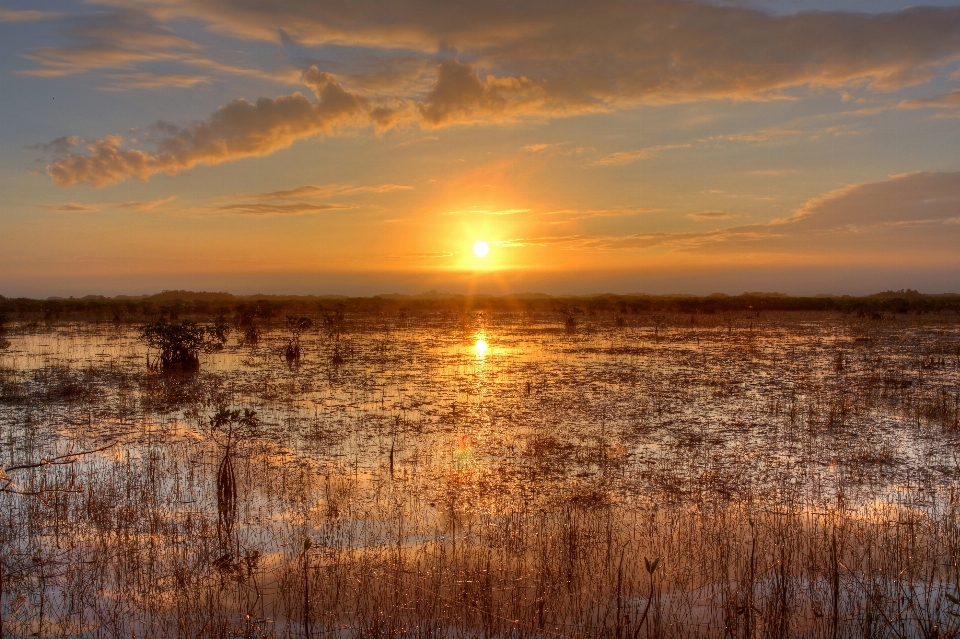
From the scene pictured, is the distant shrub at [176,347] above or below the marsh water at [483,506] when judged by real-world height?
above

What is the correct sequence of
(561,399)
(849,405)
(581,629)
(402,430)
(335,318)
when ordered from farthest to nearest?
(335,318) < (561,399) < (849,405) < (402,430) < (581,629)

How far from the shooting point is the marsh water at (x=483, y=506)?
5551 millimetres

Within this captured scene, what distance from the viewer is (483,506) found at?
26.3 ft

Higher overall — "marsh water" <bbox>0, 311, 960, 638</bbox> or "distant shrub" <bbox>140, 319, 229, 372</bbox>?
"distant shrub" <bbox>140, 319, 229, 372</bbox>

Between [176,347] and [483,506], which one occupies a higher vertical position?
[176,347]

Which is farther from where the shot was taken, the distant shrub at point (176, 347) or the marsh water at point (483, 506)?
the distant shrub at point (176, 347)

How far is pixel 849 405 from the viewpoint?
45.0 ft

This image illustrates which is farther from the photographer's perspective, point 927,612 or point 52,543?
point 52,543

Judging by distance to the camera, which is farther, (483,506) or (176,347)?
(176,347)

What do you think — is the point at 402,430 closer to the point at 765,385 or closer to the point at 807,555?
the point at 807,555

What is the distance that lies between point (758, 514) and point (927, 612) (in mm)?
2364

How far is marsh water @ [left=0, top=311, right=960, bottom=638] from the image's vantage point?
5551 mm

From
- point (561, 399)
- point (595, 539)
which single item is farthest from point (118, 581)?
point (561, 399)

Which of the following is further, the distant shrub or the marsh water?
the distant shrub
